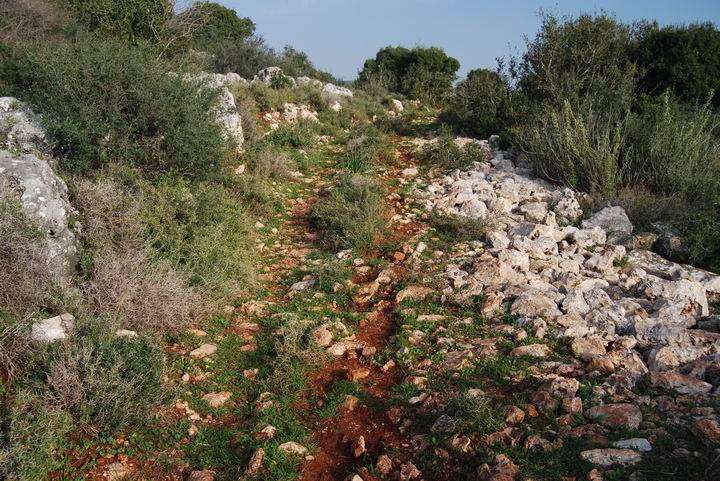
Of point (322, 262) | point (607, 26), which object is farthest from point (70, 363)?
point (607, 26)

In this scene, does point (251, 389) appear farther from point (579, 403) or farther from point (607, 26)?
point (607, 26)

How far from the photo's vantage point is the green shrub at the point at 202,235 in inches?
206

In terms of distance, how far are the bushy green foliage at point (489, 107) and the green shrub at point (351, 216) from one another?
12.9ft

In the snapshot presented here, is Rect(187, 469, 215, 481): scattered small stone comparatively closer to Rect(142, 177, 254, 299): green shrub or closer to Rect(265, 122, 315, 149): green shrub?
Rect(142, 177, 254, 299): green shrub

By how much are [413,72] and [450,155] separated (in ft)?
37.9

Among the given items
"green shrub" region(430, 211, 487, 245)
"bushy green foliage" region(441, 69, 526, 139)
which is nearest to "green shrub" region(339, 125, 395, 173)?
"bushy green foliage" region(441, 69, 526, 139)

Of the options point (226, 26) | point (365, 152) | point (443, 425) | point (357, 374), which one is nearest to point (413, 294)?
point (357, 374)

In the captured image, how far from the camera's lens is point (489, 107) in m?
11.2

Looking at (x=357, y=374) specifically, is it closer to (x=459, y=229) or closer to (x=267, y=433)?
(x=267, y=433)

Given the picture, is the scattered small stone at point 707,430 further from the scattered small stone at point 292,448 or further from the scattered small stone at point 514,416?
the scattered small stone at point 292,448

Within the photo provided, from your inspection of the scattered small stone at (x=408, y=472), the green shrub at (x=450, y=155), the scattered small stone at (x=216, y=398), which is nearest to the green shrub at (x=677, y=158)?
the green shrub at (x=450, y=155)

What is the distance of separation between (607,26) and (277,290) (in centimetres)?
858

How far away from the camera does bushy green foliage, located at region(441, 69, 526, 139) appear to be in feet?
35.2

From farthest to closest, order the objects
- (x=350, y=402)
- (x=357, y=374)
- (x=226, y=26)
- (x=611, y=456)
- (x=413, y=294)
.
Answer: (x=226, y=26), (x=413, y=294), (x=357, y=374), (x=350, y=402), (x=611, y=456)
